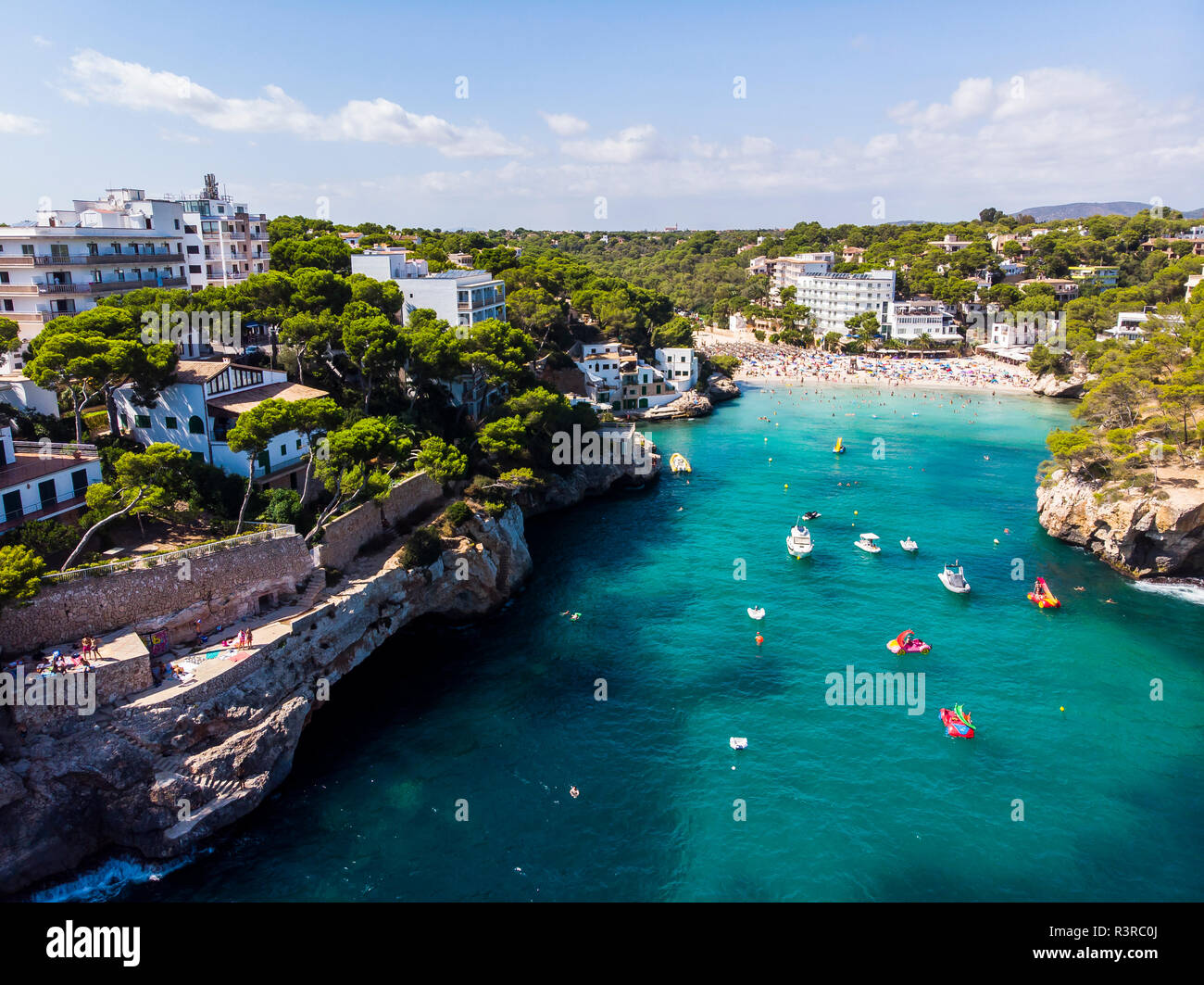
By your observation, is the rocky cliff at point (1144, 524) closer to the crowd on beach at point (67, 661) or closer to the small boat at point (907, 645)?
the small boat at point (907, 645)

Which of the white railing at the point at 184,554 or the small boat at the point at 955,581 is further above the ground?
the white railing at the point at 184,554

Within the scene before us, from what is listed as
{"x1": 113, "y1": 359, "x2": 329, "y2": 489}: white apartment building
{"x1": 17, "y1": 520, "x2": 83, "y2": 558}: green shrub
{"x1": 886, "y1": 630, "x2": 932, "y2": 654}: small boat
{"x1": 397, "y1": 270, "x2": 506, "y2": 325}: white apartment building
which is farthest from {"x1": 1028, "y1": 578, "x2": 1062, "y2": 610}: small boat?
{"x1": 17, "y1": 520, "x2": 83, "y2": 558}: green shrub

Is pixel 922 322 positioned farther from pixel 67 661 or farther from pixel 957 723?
pixel 67 661

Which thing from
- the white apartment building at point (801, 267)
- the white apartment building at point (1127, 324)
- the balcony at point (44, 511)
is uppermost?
the white apartment building at point (801, 267)

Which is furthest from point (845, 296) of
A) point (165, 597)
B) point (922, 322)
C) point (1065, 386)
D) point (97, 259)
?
point (165, 597)

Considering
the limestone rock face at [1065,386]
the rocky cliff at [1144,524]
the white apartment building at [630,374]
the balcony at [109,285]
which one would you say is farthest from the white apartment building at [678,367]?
the balcony at [109,285]

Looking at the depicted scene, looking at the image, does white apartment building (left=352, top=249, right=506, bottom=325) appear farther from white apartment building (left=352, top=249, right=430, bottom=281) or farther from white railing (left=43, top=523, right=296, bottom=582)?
white railing (left=43, top=523, right=296, bottom=582)
